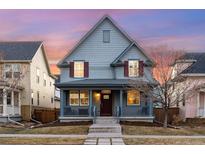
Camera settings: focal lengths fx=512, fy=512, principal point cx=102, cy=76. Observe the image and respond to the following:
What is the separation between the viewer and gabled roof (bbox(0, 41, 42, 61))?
22.9 metres

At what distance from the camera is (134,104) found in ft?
77.7

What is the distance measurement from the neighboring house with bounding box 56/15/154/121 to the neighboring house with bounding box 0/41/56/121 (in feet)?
6.11

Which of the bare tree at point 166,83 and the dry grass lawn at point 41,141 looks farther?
the bare tree at point 166,83

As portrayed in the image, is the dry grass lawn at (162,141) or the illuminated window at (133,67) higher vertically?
the illuminated window at (133,67)

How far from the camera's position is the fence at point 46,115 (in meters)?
24.2

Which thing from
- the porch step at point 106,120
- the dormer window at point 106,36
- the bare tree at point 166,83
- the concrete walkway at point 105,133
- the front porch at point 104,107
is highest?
the dormer window at point 106,36

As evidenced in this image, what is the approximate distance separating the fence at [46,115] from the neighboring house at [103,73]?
1196mm

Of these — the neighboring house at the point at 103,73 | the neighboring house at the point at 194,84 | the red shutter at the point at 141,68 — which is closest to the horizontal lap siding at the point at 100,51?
the neighboring house at the point at 103,73

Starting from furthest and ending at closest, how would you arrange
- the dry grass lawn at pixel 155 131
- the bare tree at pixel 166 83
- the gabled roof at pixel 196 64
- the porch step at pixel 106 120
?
the gabled roof at pixel 196 64, the porch step at pixel 106 120, the bare tree at pixel 166 83, the dry grass lawn at pixel 155 131

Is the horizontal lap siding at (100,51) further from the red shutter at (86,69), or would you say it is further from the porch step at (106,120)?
the porch step at (106,120)

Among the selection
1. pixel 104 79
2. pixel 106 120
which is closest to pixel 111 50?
pixel 104 79
